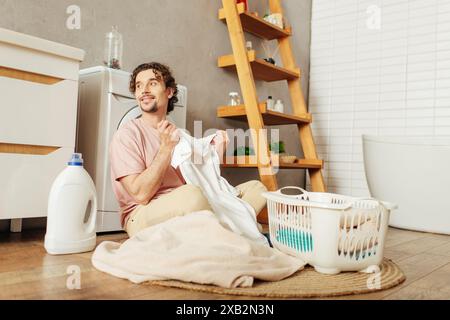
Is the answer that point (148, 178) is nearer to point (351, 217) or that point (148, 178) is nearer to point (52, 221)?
point (52, 221)

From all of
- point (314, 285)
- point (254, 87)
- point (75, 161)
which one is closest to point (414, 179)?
point (254, 87)

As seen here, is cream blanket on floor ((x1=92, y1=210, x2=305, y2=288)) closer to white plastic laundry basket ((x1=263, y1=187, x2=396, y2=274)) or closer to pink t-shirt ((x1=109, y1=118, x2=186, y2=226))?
white plastic laundry basket ((x1=263, y1=187, x2=396, y2=274))

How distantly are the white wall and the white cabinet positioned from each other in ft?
7.76

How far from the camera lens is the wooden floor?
2.85 feet

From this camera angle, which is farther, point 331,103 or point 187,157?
point 331,103

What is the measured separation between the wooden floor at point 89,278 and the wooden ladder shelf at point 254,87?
3.01 ft

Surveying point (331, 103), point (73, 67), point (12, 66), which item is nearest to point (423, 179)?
point (331, 103)

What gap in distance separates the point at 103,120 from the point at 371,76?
7.65 feet

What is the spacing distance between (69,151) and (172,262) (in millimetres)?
751

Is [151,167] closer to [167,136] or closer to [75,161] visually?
[167,136]

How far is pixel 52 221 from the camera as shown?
1277 millimetres

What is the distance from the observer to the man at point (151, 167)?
50.0 inches

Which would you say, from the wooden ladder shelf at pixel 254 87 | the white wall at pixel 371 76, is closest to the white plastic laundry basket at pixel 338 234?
the wooden ladder shelf at pixel 254 87

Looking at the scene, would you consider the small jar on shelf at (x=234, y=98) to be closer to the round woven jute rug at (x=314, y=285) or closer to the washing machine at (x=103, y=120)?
the washing machine at (x=103, y=120)
